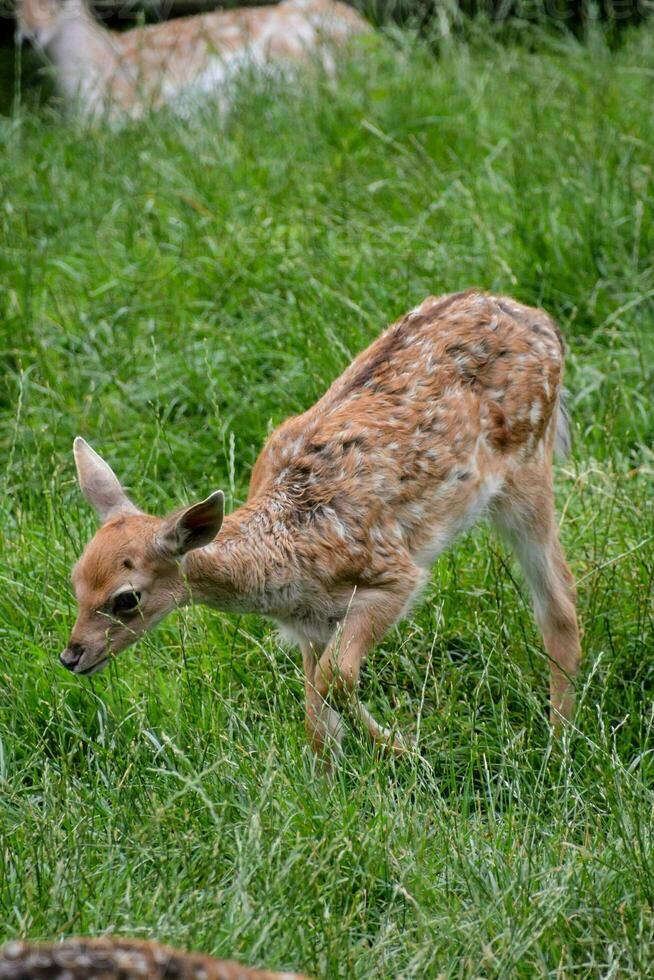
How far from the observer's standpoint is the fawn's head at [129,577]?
460 centimetres

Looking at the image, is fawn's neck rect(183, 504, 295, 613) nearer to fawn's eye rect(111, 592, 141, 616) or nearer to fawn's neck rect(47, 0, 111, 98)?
fawn's eye rect(111, 592, 141, 616)

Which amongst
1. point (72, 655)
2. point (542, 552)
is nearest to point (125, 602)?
Answer: point (72, 655)

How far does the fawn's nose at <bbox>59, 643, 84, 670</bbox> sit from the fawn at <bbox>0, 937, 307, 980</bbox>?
1.78 metres

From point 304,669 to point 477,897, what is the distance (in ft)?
5.01

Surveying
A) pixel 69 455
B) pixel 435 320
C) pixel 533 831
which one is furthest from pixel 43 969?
pixel 69 455

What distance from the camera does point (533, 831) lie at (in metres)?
3.95

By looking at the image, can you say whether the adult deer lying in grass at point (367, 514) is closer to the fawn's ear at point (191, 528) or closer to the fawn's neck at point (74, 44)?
the fawn's ear at point (191, 528)

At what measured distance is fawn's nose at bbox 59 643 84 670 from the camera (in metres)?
4.57

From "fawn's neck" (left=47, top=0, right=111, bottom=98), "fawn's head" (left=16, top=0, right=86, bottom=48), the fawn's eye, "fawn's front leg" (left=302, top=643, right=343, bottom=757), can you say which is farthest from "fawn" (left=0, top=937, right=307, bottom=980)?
"fawn's head" (left=16, top=0, right=86, bottom=48)

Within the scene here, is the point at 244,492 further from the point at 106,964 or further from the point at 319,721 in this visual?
the point at 106,964

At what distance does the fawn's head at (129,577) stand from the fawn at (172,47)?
196 inches

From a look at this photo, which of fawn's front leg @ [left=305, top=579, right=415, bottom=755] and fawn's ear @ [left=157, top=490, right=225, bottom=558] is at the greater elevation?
fawn's ear @ [left=157, top=490, right=225, bottom=558]

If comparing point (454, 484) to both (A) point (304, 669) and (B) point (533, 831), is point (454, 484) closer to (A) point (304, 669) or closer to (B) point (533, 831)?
(A) point (304, 669)

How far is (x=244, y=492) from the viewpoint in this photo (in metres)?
6.09
